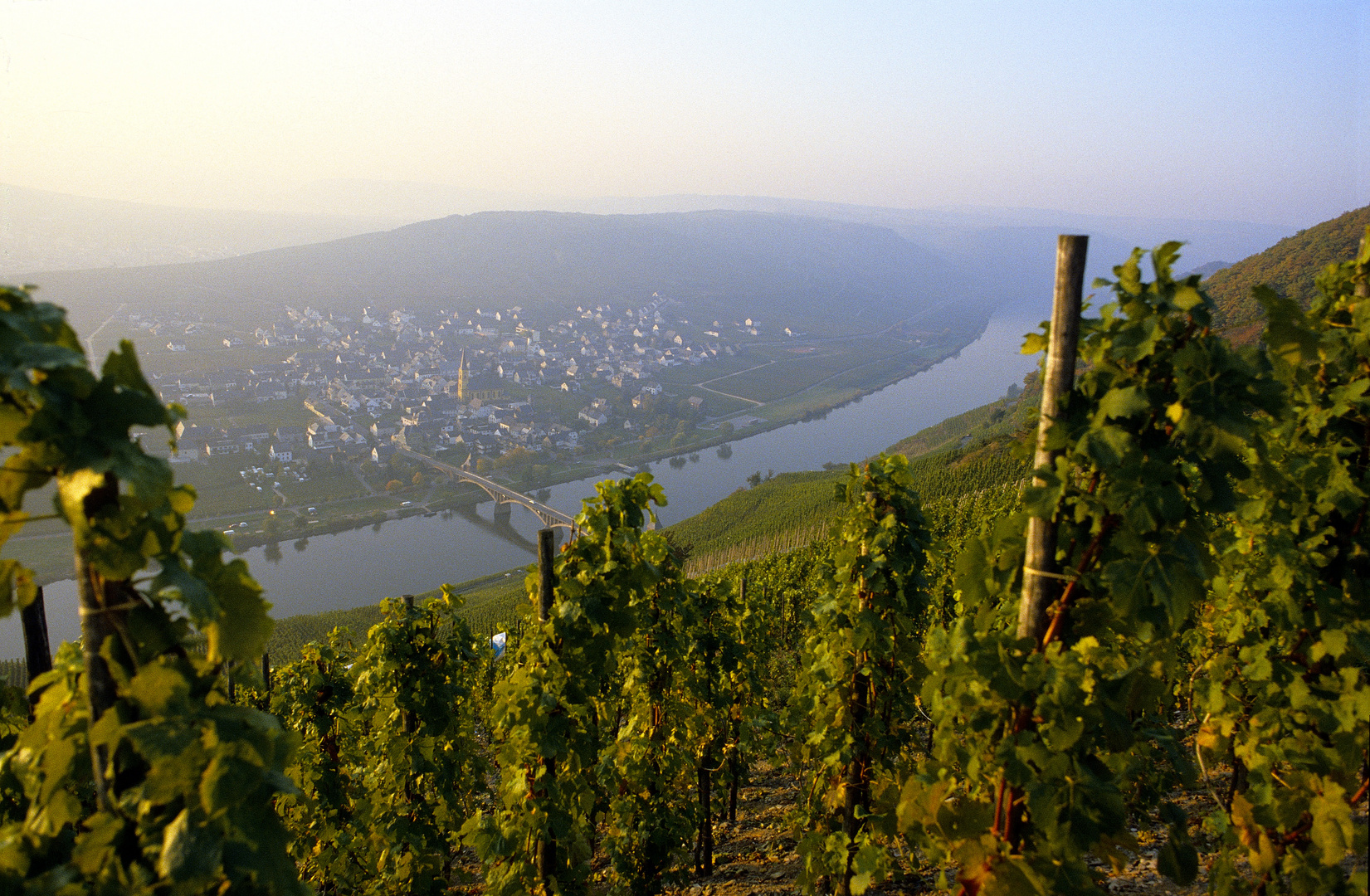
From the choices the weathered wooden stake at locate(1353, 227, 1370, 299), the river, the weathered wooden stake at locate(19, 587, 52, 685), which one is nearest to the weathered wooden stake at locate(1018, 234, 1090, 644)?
the weathered wooden stake at locate(1353, 227, 1370, 299)

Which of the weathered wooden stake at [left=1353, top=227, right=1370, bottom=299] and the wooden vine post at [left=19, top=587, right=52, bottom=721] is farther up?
the weathered wooden stake at [left=1353, top=227, right=1370, bottom=299]

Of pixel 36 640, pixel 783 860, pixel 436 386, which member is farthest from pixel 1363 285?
pixel 436 386

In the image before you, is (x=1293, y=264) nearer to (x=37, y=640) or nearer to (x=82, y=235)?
(x=37, y=640)

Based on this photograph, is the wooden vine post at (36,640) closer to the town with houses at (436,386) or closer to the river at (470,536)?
the river at (470,536)

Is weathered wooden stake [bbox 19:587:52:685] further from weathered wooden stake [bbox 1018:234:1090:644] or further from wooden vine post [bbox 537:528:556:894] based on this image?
weathered wooden stake [bbox 1018:234:1090:644]

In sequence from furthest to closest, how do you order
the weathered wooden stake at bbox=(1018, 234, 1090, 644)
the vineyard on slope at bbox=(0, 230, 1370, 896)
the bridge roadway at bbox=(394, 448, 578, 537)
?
the bridge roadway at bbox=(394, 448, 578, 537), the weathered wooden stake at bbox=(1018, 234, 1090, 644), the vineyard on slope at bbox=(0, 230, 1370, 896)

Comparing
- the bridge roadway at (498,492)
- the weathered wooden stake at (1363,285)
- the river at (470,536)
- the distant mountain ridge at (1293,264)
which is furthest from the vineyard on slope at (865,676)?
the distant mountain ridge at (1293,264)
